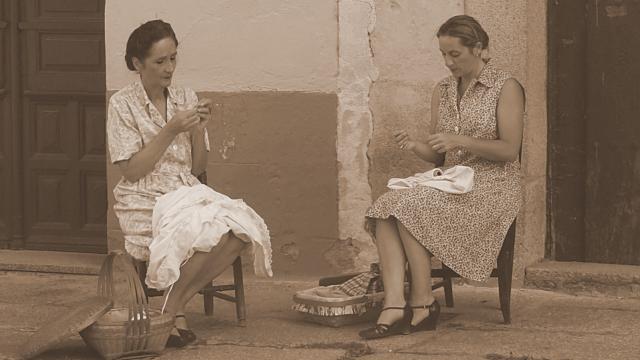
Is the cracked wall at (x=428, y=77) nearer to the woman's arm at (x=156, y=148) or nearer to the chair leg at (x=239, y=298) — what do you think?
the chair leg at (x=239, y=298)

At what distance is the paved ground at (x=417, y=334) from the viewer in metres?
5.45

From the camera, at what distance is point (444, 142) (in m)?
5.71

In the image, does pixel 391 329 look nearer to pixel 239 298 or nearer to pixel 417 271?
pixel 417 271

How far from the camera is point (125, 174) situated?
582cm

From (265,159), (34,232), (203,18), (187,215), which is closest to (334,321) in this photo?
(187,215)

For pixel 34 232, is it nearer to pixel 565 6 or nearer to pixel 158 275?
pixel 158 275

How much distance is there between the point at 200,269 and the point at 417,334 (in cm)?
98

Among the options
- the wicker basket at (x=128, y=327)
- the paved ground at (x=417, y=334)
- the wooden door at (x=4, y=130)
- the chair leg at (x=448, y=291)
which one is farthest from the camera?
the wooden door at (x=4, y=130)

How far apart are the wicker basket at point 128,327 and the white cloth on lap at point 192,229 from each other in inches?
7.6

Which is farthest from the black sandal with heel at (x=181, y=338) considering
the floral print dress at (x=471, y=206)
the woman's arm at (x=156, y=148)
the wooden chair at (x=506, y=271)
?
the wooden chair at (x=506, y=271)

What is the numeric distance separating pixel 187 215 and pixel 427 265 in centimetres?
106

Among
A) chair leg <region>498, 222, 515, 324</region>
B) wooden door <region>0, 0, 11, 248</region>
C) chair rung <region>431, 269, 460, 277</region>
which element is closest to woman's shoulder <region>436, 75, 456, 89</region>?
chair leg <region>498, 222, 515, 324</region>

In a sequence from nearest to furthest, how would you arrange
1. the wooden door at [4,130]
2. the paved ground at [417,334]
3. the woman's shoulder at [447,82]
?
the paved ground at [417,334] → the woman's shoulder at [447,82] → the wooden door at [4,130]

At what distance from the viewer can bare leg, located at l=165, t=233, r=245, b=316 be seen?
18.6 ft
